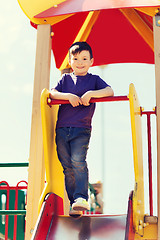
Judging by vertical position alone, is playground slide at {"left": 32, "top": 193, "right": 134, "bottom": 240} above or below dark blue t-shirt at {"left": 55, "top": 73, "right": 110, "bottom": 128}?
below

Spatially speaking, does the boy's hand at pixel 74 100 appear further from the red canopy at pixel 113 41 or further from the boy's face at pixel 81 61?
the red canopy at pixel 113 41

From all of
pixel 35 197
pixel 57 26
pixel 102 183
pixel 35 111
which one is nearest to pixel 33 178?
pixel 35 197

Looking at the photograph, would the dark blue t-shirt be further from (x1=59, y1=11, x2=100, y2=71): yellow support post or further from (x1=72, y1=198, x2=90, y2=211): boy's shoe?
(x1=59, y1=11, x2=100, y2=71): yellow support post

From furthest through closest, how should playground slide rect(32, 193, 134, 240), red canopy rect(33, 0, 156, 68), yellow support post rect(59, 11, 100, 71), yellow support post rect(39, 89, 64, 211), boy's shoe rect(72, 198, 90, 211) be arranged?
red canopy rect(33, 0, 156, 68) → yellow support post rect(59, 11, 100, 71) → yellow support post rect(39, 89, 64, 211) → boy's shoe rect(72, 198, 90, 211) → playground slide rect(32, 193, 134, 240)

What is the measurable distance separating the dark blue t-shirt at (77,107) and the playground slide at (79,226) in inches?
23.8

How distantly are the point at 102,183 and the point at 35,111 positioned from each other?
680 centimetres

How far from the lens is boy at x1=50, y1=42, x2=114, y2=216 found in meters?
2.85

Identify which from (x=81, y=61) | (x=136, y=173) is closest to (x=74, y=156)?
(x=136, y=173)

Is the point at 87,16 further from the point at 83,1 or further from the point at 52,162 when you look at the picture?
the point at 52,162

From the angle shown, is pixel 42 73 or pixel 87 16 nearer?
pixel 42 73

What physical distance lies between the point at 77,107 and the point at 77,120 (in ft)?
0.41

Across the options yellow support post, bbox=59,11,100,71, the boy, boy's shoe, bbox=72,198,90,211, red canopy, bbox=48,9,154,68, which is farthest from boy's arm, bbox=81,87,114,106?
red canopy, bbox=48,9,154,68

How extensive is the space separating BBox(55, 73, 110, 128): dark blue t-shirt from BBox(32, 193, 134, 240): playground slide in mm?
603

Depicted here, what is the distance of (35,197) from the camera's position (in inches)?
120
